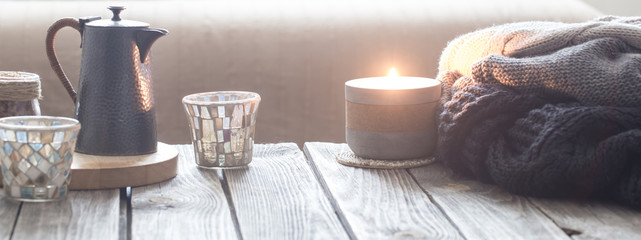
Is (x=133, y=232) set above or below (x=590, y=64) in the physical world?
below

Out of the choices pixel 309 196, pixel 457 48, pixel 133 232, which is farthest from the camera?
pixel 457 48

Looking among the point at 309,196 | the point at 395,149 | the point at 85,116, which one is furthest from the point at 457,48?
the point at 85,116

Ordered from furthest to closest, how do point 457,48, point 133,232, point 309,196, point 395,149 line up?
point 457,48
point 395,149
point 309,196
point 133,232

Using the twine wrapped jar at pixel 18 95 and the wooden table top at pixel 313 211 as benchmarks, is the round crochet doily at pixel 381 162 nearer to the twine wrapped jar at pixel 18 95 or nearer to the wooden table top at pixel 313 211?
the wooden table top at pixel 313 211

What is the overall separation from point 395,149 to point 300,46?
2.12 ft

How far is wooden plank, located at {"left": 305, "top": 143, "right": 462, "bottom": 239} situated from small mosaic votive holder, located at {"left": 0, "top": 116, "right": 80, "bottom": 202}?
26 centimetres

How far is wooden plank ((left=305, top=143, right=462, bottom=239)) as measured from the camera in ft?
2.27

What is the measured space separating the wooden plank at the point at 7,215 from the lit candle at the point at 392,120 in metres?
0.37

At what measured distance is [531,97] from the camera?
0.83 m

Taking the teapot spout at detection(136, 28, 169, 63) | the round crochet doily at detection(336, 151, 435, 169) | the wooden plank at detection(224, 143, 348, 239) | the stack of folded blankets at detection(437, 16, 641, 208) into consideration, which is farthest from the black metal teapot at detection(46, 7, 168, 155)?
the stack of folded blankets at detection(437, 16, 641, 208)

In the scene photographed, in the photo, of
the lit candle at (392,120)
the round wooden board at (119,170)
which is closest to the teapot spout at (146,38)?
the round wooden board at (119,170)

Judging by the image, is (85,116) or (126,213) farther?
(85,116)

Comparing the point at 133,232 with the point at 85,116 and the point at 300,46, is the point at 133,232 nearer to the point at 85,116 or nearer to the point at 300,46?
the point at 85,116

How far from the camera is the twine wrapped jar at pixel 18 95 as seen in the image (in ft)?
2.73
